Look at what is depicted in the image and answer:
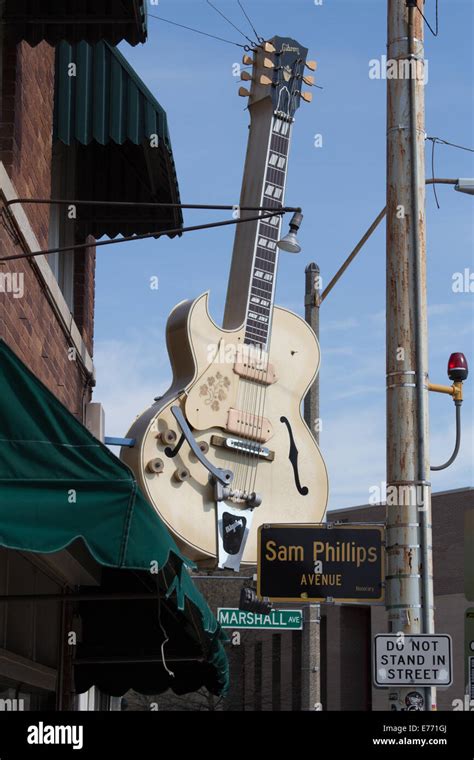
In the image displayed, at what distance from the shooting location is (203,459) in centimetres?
1264

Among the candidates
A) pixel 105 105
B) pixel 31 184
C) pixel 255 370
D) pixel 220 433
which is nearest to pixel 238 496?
pixel 220 433

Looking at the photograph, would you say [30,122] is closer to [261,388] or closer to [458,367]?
[458,367]

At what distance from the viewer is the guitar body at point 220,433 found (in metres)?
12.4

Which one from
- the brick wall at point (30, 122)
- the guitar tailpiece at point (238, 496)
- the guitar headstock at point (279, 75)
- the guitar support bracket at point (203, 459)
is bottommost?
the guitar tailpiece at point (238, 496)

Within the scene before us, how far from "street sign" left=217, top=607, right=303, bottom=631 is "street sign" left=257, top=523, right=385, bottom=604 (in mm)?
7099

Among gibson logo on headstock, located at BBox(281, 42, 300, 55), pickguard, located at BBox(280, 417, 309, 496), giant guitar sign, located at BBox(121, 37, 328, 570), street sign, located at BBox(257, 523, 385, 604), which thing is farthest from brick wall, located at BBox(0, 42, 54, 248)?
gibson logo on headstock, located at BBox(281, 42, 300, 55)

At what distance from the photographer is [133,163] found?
1336 centimetres

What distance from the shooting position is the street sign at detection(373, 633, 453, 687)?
7953mm

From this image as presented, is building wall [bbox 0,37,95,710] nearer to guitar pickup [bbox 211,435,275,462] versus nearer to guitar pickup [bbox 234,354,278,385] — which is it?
guitar pickup [bbox 211,435,275,462]

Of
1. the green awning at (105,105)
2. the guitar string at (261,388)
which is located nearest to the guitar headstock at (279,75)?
the guitar string at (261,388)

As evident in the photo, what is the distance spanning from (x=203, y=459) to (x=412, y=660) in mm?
4966

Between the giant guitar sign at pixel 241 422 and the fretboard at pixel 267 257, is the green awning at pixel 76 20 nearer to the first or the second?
the giant guitar sign at pixel 241 422

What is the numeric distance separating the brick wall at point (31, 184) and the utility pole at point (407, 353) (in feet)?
8.79
